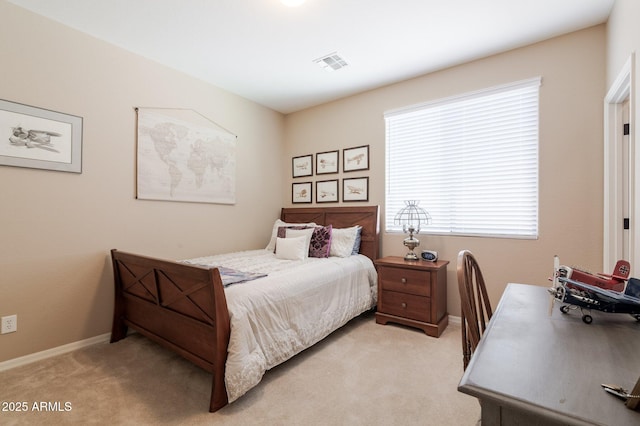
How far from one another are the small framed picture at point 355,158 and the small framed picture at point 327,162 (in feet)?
0.40

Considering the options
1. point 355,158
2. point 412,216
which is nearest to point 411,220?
point 412,216

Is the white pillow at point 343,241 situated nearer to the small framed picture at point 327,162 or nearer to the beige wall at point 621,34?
the small framed picture at point 327,162

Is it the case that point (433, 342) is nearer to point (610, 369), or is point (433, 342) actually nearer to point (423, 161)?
point (423, 161)

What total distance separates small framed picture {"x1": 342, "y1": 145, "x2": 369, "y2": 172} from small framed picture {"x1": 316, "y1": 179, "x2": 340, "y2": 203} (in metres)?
0.26

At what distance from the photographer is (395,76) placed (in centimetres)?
336

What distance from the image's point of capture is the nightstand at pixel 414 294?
2.80 m

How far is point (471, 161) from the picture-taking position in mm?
3051

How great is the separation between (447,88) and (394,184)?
1157mm

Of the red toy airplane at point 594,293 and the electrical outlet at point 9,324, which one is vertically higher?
the red toy airplane at point 594,293

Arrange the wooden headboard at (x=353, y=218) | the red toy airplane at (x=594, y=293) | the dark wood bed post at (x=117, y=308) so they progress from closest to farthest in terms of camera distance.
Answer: the red toy airplane at (x=594, y=293) → the dark wood bed post at (x=117, y=308) → the wooden headboard at (x=353, y=218)

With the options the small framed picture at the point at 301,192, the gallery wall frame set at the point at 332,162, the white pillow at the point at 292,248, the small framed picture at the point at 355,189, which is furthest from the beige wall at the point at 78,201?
the small framed picture at the point at 355,189

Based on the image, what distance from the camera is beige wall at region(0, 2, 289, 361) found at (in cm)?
225

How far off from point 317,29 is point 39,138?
2396 millimetres

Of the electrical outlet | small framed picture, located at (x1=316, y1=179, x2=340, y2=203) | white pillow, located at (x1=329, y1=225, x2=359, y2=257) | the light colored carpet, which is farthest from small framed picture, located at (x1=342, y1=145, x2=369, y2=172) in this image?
the electrical outlet
